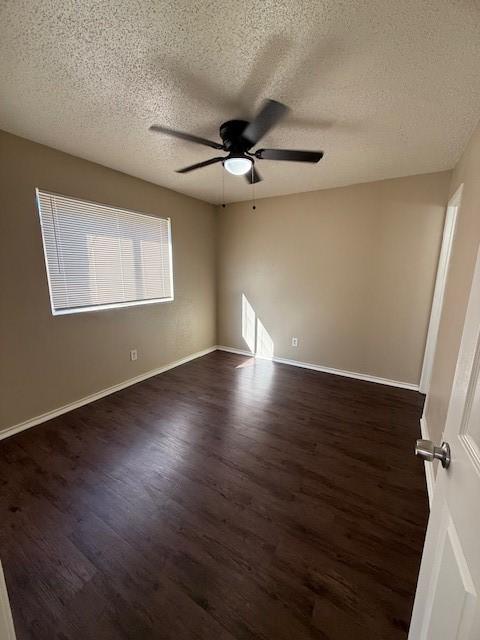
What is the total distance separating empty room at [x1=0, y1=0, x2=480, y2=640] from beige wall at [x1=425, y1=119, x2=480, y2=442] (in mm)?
40

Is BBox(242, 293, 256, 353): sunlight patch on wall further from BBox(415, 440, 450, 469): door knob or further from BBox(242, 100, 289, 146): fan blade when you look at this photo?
BBox(415, 440, 450, 469): door knob

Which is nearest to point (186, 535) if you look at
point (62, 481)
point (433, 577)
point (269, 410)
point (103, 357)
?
point (62, 481)

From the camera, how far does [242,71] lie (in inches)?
54.6

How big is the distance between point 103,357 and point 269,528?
Result: 2328 mm

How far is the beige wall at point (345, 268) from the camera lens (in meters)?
2.92

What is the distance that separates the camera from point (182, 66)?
1.37 meters

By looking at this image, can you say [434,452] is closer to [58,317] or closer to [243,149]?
[243,149]

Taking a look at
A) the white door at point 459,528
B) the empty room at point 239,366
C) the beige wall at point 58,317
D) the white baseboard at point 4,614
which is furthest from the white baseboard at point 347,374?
the white baseboard at point 4,614

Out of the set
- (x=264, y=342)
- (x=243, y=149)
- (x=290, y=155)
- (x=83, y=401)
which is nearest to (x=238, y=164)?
(x=243, y=149)

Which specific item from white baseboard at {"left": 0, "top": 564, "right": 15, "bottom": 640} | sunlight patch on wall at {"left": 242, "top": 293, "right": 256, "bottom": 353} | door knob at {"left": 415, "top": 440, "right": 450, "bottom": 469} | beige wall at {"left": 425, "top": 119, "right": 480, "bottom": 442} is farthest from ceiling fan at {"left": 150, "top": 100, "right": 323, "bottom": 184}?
sunlight patch on wall at {"left": 242, "top": 293, "right": 256, "bottom": 353}

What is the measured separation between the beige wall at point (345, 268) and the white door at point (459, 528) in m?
2.71

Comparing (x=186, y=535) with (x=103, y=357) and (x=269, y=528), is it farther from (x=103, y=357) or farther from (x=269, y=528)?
(x=103, y=357)

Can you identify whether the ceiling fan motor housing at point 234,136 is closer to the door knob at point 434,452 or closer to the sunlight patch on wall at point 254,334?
the door knob at point 434,452

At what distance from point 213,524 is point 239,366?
244 centimetres
